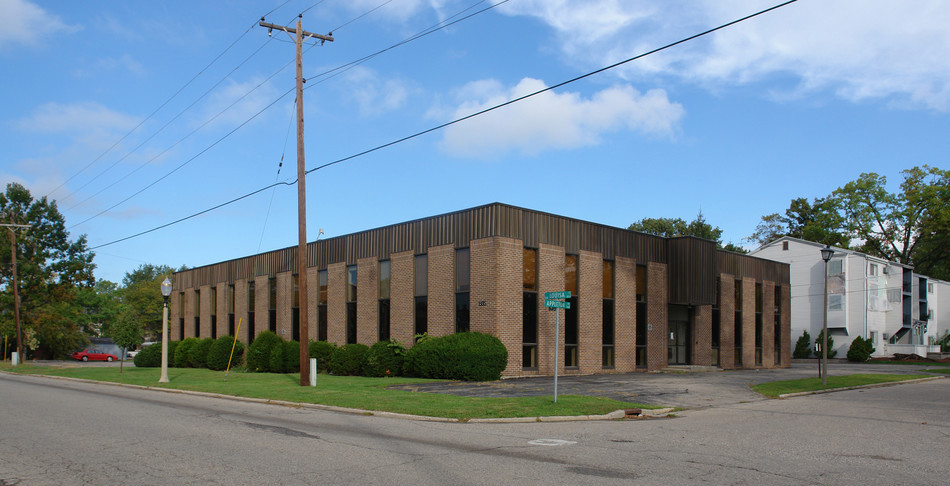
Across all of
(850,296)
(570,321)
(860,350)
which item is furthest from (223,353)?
(850,296)

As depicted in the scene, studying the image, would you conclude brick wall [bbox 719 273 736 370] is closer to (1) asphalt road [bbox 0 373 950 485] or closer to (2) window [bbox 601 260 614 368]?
(2) window [bbox 601 260 614 368]

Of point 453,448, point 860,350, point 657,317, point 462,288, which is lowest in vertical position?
point 860,350

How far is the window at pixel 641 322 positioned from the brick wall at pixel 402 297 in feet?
36.0

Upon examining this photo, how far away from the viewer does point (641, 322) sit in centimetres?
3194

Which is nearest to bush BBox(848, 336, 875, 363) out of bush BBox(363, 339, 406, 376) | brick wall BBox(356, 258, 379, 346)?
brick wall BBox(356, 258, 379, 346)

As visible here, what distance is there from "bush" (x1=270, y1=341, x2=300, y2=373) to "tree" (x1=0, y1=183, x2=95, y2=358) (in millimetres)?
38898

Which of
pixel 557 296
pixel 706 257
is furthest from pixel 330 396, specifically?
pixel 706 257

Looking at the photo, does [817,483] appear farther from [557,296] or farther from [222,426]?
[222,426]

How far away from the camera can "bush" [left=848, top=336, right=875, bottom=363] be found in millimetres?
56000

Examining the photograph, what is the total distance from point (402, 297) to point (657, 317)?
1267 cm

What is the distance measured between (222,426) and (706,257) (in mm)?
26729

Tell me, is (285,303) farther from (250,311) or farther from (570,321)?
(570,321)

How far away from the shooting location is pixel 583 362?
28.4m

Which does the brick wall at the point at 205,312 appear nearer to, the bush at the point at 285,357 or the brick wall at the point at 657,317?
the bush at the point at 285,357
